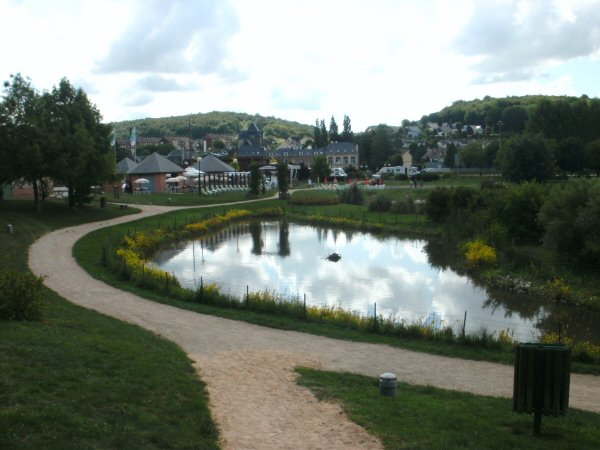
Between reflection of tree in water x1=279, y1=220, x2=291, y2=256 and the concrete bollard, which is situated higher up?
the concrete bollard

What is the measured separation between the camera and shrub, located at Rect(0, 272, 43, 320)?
12.7m

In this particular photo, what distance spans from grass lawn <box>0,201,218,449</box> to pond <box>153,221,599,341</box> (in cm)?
692

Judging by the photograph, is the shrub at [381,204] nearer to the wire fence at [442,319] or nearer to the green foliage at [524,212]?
the green foliage at [524,212]

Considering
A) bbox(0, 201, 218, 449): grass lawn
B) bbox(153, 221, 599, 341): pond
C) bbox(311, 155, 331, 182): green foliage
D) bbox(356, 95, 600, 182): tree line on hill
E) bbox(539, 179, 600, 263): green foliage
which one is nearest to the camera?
bbox(0, 201, 218, 449): grass lawn

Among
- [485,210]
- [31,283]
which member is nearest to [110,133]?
[485,210]

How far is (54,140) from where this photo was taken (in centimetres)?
3559

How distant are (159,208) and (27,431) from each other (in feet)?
135

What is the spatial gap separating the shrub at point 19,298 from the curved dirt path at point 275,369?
10.3ft

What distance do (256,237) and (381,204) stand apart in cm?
1451

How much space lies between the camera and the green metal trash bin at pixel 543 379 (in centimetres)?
785

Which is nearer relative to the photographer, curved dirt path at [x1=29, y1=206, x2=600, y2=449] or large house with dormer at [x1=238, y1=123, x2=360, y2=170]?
curved dirt path at [x1=29, y1=206, x2=600, y2=449]

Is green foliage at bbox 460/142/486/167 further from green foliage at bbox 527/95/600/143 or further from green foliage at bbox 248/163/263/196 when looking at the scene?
green foliage at bbox 248/163/263/196

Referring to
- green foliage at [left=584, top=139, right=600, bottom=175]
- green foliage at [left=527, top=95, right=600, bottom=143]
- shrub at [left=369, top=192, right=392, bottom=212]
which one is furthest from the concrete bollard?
green foliage at [left=527, top=95, right=600, bottom=143]

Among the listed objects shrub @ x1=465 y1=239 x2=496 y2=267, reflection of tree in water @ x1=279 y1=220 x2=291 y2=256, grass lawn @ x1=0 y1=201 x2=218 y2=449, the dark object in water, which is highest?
grass lawn @ x1=0 y1=201 x2=218 y2=449
